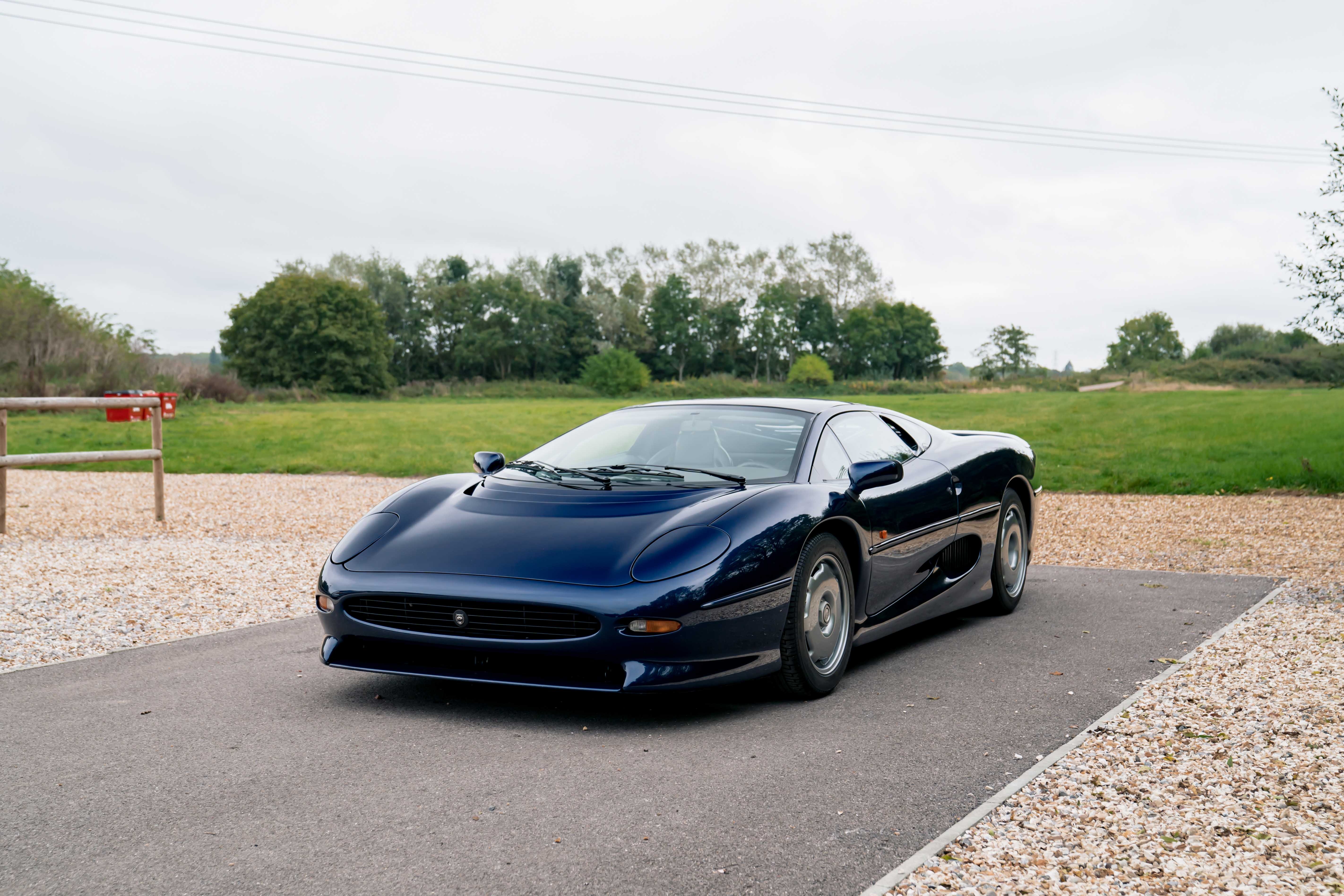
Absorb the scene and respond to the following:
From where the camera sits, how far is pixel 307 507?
42.3ft

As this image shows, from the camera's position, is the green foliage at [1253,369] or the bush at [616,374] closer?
the green foliage at [1253,369]

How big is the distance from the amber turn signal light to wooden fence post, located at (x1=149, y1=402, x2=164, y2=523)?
27.2 ft

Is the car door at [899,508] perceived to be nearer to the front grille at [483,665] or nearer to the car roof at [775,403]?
the car roof at [775,403]

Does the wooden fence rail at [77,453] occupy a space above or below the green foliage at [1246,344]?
below

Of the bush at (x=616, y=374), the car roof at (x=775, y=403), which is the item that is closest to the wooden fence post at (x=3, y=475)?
the car roof at (x=775, y=403)

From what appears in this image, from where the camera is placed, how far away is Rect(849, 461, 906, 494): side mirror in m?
4.90

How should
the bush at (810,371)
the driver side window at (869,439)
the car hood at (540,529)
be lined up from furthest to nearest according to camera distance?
the bush at (810,371) < the driver side window at (869,439) < the car hood at (540,529)

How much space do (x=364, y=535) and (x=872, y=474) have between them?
228 cm

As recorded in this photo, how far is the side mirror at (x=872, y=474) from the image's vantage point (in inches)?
193

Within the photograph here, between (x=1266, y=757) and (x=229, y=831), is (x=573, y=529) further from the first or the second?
(x=1266, y=757)

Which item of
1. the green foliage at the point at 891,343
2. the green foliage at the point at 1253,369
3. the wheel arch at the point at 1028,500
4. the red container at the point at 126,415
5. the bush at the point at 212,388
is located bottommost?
the wheel arch at the point at 1028,500

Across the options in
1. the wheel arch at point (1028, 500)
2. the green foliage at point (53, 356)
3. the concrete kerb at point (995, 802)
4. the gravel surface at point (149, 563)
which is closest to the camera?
the concrete kerb at point (995, 802)

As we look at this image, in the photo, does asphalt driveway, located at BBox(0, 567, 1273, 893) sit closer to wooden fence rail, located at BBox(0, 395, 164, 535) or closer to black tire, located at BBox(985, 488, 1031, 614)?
black tire, located at BBox(985, 488, 1031, 614)

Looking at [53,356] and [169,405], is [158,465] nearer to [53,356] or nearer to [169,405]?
[169,405]
